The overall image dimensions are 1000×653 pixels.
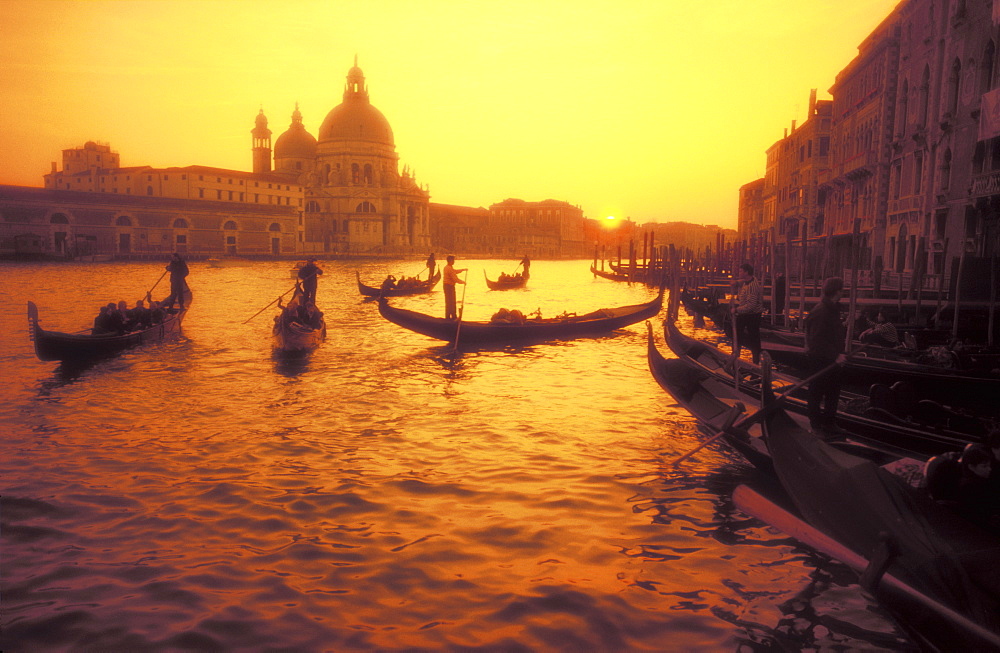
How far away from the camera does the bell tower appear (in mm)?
81062

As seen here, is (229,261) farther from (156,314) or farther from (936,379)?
(936,379)

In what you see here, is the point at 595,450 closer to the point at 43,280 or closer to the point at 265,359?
the point at 265,359

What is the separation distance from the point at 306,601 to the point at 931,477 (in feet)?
11.4

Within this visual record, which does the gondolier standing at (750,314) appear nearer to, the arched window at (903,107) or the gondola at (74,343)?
the gondola at (74,343)

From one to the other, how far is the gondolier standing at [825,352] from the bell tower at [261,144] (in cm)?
8440

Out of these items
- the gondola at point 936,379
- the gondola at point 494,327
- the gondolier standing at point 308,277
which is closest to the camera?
the gondola at point 936,379

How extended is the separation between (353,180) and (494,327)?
63946 mm

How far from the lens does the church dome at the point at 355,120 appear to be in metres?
73.3

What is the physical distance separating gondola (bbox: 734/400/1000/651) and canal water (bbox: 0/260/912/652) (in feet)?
1.63

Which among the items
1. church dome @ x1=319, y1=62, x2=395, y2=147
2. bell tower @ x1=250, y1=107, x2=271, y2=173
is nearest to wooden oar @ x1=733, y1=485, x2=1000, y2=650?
church dome @ x1=319, y1=62, x2=395, y2=147

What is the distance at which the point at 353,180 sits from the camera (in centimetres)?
7244

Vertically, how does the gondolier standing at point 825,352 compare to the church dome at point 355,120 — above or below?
below

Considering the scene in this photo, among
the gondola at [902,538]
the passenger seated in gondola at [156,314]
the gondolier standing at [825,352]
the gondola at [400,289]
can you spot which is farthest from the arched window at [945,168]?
the passenger seated in gondola at [156,314]

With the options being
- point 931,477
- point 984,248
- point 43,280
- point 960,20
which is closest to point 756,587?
point 931,477
